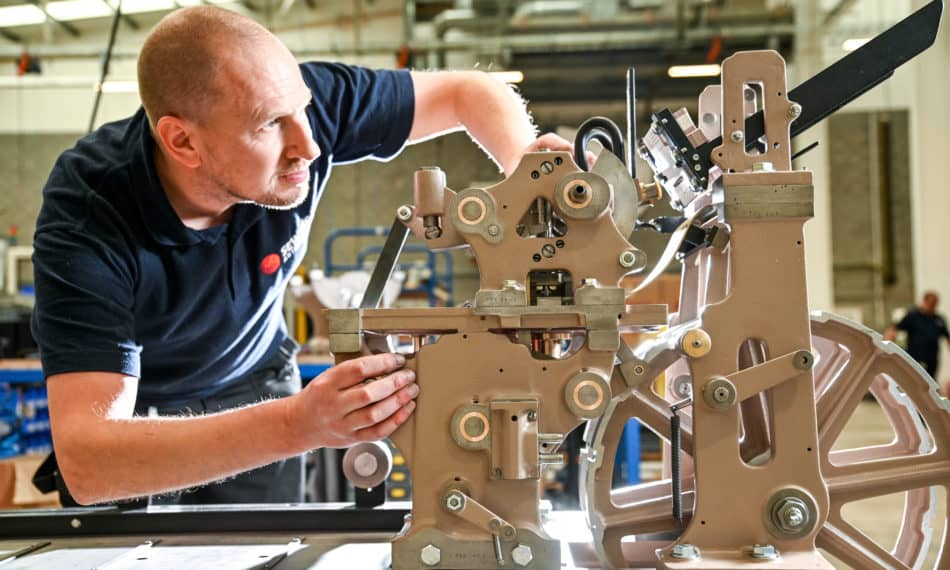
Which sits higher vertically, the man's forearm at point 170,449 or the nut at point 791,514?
the man's forearm at point 170,449

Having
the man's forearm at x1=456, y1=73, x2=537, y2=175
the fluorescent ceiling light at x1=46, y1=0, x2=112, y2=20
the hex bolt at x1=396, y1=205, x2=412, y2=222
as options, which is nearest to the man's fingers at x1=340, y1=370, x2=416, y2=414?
the hex bolt at x1=396, y1=205, x2=412, y2=222

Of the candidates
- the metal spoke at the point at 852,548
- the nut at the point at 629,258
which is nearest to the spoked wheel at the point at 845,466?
the metal spoke at the point at 852,548

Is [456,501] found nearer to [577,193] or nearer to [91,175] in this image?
[577,193]

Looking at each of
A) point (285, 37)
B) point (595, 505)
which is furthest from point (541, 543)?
point (285, 37)

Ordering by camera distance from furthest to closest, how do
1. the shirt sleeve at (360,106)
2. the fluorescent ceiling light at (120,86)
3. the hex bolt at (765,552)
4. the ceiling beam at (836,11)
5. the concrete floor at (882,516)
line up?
the ceiling beam at (836,11), the fluorescent ceiling light at (120,86), the concrete floor at (882,516), the shirt sleeve at (360,106), the hex bolt at (765,552)

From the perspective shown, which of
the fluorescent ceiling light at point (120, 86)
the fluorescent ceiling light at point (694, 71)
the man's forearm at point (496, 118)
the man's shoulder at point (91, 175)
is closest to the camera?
the man's shoulder at point (91, 175)

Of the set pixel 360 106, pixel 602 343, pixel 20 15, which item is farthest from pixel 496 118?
pixel 20 15

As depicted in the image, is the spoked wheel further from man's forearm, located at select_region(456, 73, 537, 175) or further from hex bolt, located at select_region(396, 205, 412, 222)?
man's forearm, located at select_region(456, 73, 537, 175)

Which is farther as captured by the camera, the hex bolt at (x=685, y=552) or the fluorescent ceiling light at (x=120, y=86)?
the fluorescent ceiling light at (x=120, y=86)

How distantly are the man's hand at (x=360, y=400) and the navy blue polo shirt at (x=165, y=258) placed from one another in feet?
1.18

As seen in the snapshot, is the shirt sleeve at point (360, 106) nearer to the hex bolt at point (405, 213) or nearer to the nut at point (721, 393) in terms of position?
the hex bolt at point (405, 213)

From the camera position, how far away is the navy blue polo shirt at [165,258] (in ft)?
3.76

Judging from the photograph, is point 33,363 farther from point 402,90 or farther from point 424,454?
point 424,454

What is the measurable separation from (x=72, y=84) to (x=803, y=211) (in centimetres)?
918
